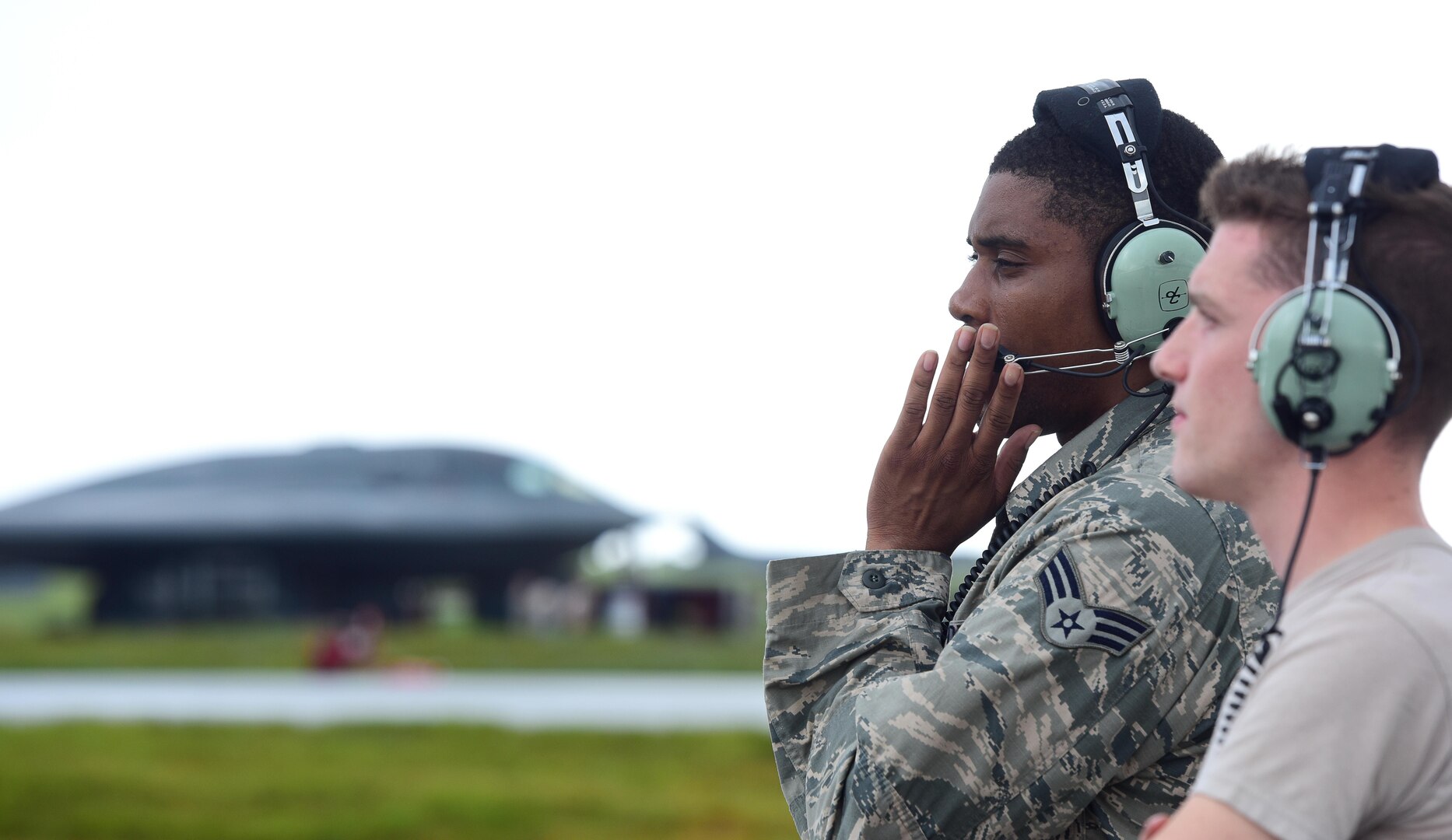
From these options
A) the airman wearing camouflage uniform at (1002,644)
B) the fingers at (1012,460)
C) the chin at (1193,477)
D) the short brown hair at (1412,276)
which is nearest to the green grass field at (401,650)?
the fingers at (1012,460)

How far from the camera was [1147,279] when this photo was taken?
2.39m

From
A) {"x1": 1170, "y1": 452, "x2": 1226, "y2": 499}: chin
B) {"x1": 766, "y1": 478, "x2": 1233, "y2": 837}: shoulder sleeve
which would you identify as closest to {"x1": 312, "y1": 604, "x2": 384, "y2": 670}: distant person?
{"x1": 766, "y1": 478, "x2": 1233, "y2": 837}: shoulder sleeve

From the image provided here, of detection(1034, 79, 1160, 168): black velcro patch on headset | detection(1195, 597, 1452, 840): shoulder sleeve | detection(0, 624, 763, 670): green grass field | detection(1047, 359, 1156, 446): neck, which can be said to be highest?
detection(1034, 79, 1160, 168): black velcro patch on headset

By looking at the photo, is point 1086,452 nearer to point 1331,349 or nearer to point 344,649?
point 1331,349

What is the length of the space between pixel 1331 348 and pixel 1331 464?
132mm

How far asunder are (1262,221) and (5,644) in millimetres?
34650

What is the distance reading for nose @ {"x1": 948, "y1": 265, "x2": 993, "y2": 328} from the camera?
98.0 inches

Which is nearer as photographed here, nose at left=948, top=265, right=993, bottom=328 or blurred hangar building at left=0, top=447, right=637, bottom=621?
nose at left=948, top=265, right=993, bottom=328

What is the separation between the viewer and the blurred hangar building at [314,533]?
35.3m

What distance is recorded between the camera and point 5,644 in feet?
103

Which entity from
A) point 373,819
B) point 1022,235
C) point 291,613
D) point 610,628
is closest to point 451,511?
point 291,613

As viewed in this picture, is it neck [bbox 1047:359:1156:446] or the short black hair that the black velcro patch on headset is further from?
neck [bbox 1047:359:1156:446]

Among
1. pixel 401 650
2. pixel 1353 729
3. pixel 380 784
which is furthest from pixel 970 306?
pixel 401 650

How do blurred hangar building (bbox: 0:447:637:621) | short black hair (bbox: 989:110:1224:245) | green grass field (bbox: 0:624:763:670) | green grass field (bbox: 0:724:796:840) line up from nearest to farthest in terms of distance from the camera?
short black hair (bbox: 989:110:1224:245) < green grass field (bbox: 0:724:796:840) < green grass field (bbox: 0:624:763:670) < blurred hangar building (bbox: 0:447:637:621)
